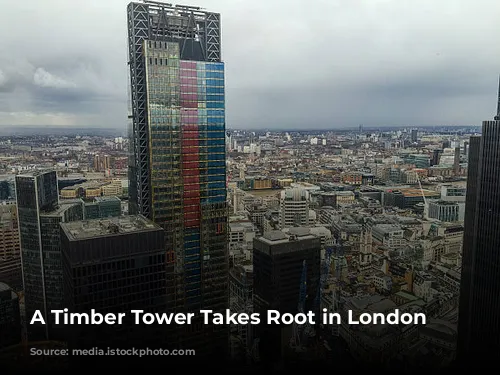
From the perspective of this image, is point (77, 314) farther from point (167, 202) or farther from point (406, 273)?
point (406, 273)

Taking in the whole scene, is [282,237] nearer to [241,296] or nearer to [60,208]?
[241,296]

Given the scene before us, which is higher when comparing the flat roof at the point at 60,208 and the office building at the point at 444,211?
the flat roof at the point at 60,208

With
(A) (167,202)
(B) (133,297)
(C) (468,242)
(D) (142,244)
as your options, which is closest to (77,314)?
(B) (133,297)

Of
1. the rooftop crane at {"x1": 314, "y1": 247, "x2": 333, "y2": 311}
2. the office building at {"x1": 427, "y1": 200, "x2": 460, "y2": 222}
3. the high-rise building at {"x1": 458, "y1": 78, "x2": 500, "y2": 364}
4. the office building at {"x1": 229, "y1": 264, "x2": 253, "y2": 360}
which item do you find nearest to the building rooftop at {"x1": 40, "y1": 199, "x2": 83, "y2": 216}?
the office building at {"x1": 229, "y1": 264, "x2": 253, "y2": 360}

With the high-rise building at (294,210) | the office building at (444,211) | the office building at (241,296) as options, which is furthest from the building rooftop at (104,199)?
the office building at (444,211)

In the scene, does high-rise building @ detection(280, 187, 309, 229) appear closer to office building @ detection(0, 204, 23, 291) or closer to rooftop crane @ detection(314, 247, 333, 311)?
rooftop crane @ detection(314, 247, 333, 311)

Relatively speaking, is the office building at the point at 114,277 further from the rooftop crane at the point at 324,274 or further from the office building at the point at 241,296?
the rooftop crane at the point at 324,274
